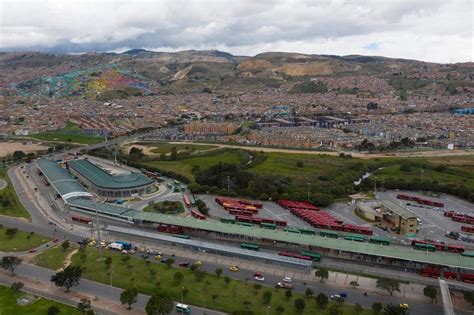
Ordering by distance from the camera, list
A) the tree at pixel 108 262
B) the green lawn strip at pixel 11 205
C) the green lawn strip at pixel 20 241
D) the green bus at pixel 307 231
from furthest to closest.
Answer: the green lawn strip at pixel 11 205, the green bus at pixel 307 231, the green lawn strip at pixel 20 241, the tree at pixel 108 262

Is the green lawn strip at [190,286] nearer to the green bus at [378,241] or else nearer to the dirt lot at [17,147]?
the green bus at [378,241]

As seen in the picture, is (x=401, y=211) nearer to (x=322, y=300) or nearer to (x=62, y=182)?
(x=322, y=300)

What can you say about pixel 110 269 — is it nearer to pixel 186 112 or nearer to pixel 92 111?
pixel 186 112

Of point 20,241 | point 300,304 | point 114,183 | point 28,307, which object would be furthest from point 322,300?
point 114,183

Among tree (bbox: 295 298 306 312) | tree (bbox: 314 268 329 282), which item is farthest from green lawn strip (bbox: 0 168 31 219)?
tree (bbox: 295 298 306 312)

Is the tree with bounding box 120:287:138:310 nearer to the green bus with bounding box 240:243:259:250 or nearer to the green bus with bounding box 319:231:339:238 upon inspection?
the green bus with bounding box 240:243:259:250

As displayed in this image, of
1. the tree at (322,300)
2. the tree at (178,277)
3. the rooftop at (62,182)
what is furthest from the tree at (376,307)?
the rooftop at (62,182)
